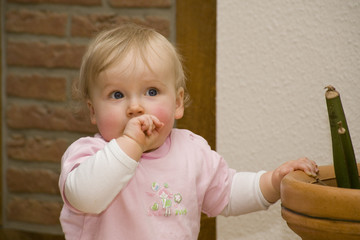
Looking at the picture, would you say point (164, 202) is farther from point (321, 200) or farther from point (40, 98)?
point (40, 98)

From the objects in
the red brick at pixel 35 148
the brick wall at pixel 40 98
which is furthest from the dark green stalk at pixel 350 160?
the red brick at pixel 35 148

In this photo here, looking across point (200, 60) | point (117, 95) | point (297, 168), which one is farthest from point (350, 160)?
point (200, 60)

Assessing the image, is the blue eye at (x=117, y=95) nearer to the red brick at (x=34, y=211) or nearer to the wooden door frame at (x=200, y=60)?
the wooden door frame at (x=200, y=60)

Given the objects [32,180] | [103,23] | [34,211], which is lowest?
[34,211]

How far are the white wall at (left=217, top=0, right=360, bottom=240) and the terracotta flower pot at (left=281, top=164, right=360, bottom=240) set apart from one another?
1.63 feet

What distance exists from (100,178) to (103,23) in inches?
29.6

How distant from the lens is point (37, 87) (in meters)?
1.51

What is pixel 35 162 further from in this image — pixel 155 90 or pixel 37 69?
pixel 155 90

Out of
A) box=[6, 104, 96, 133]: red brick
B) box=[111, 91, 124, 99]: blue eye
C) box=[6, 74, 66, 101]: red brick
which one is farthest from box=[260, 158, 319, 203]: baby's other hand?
box=[6, 74, 66, 101]: red brick

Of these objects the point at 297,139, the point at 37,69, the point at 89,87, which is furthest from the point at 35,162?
the point at 297,139

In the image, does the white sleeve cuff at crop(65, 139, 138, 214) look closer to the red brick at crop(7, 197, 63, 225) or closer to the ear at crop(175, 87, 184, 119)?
the ear at crop(175, 87, 184, 119)

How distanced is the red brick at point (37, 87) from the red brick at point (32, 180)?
24 cm

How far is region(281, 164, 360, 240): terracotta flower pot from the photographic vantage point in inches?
23.0

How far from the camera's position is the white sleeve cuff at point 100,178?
755 mm
